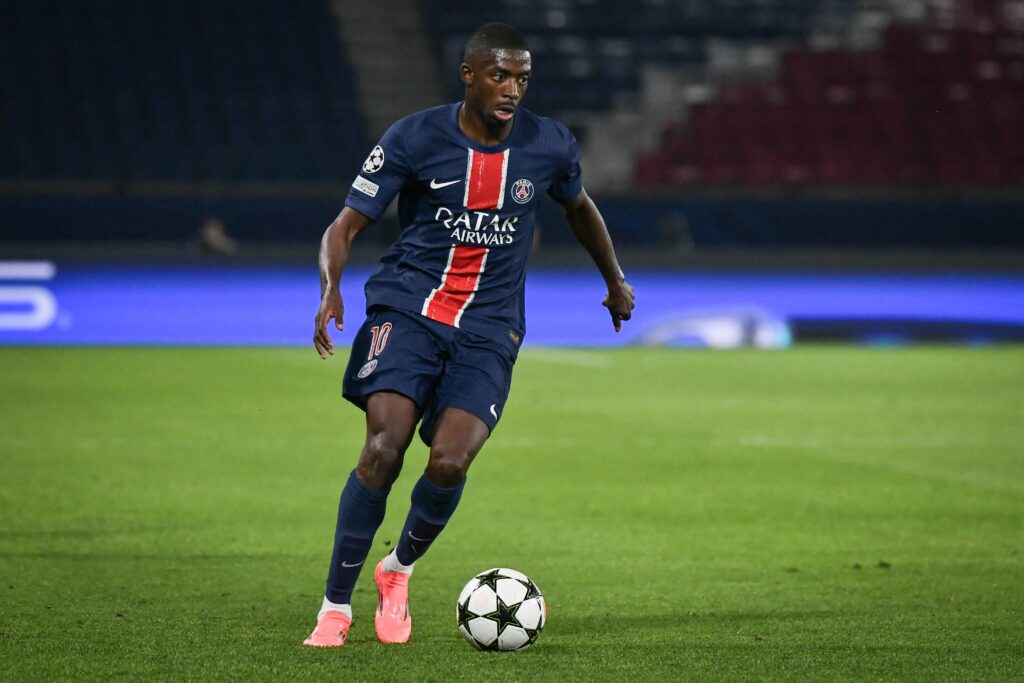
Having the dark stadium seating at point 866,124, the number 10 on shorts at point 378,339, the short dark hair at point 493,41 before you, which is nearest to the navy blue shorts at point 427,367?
the number 10 on shorts at point 378,339

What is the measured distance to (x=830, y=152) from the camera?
23.0m

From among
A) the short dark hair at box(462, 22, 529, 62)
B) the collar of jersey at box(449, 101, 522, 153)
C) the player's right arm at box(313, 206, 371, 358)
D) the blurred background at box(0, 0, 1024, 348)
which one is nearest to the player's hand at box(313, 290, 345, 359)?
the player's right arm at box(313, 206, 371, 358)

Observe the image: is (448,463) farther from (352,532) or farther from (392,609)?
(392,609)

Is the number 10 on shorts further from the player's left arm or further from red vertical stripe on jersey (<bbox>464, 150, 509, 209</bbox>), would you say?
the player's left arm

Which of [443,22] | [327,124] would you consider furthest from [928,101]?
[327,124]

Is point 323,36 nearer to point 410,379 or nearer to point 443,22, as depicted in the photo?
point 443,22

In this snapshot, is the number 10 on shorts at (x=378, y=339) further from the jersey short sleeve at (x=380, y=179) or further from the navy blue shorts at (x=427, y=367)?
the jersey short sleeve at (x=380, y=179)

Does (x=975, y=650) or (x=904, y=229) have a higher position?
(x=975, y=650)

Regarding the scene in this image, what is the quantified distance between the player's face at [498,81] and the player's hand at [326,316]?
76 cm

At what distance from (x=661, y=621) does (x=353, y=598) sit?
1142mm

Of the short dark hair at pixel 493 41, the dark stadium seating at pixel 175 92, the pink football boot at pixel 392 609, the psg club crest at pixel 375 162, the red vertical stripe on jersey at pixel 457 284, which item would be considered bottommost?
the dark stadium seating at pixel 175 92

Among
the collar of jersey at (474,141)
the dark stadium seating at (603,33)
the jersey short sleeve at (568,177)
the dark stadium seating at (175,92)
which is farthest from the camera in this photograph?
the dark stadium seating at (603,33)

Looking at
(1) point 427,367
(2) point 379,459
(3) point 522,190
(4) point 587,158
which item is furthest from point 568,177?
(4) point 587,158

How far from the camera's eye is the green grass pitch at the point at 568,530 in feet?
15.0
